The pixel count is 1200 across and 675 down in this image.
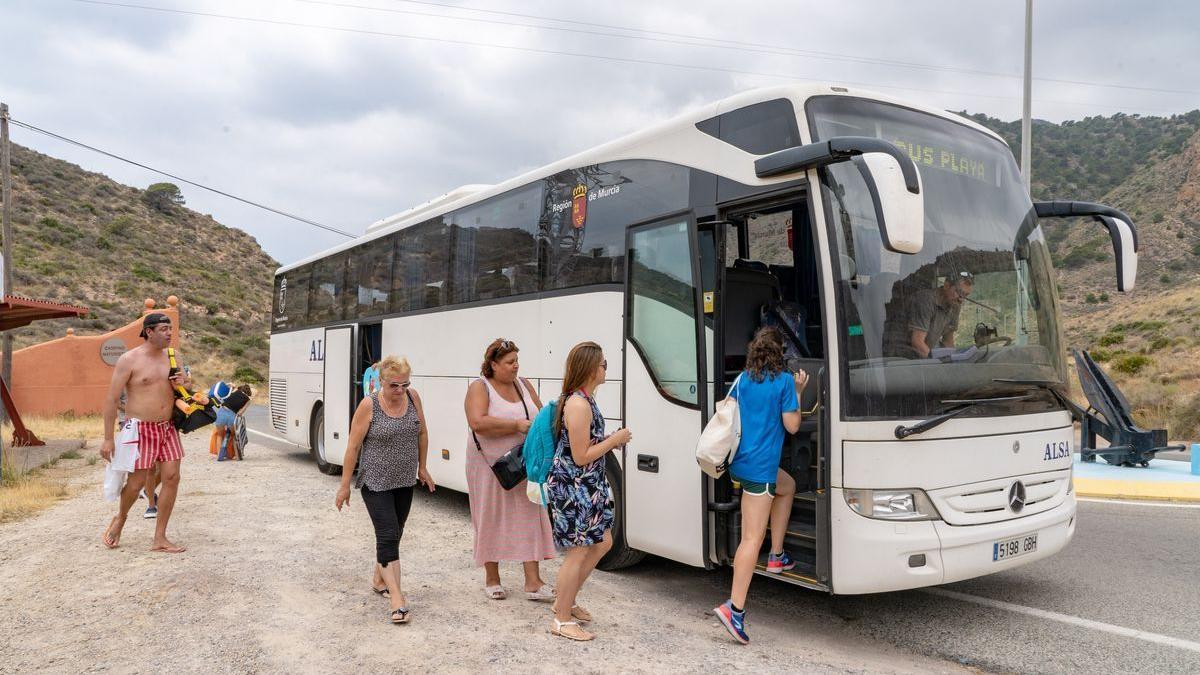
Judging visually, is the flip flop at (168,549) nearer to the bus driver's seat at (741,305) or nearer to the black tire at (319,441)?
the bus driver's seat at (741,305)

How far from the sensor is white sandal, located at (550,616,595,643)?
16.2 ft

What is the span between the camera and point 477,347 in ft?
28.3

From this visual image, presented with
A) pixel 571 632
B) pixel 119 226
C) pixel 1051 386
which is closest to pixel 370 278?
Result: pixel 571 632

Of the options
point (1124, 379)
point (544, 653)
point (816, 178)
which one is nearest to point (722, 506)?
point (544, 653)

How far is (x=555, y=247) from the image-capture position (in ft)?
24.6

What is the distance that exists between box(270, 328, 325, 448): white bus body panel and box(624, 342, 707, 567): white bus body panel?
7.64 m

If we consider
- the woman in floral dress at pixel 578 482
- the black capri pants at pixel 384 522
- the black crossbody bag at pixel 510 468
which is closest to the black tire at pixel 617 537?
the black crossbody bag at pixel 510 468

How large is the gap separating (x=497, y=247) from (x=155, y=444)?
3.54 meters

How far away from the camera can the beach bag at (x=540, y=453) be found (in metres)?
5.09

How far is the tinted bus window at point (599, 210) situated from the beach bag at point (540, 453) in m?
1.81

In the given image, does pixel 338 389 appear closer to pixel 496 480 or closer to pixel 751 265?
pixel 496 480

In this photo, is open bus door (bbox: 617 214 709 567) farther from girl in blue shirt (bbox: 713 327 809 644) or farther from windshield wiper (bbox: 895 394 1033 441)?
windshield wiper (bbox: 895 394 1033 441)

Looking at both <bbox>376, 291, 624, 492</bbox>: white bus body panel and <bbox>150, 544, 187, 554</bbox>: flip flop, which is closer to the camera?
<bbox>376, 291, 624, 492</bbox>: white bus body panel

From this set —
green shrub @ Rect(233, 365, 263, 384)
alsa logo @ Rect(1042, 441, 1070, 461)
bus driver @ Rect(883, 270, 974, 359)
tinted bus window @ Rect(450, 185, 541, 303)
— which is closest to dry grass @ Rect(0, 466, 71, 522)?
tinted bus window @ Rect(450, 185, 541, 303)
